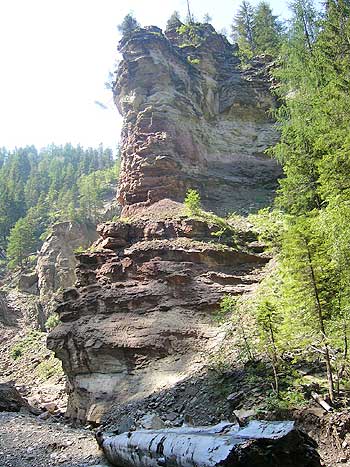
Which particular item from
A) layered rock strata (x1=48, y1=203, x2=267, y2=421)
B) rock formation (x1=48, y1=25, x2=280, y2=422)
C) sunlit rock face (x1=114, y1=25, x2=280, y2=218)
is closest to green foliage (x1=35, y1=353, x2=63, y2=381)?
rock formation (x1=48, y1=25, x2=280, y2=422)

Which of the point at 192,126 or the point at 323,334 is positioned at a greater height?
the point at 192,126

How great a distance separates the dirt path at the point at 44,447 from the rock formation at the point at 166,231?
10.6ft

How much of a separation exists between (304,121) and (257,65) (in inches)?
835

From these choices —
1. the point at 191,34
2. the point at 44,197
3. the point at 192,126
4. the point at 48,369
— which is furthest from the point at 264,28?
the point at 44,197

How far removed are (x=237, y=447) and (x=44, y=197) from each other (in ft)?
231

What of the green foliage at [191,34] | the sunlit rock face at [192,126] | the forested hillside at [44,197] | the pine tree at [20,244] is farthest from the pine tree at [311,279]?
the pine tree at [20,244]

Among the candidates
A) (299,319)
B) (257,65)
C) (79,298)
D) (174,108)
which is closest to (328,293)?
(299,319)

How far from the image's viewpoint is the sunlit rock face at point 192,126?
2800cm

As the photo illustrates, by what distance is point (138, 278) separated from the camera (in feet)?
67.5

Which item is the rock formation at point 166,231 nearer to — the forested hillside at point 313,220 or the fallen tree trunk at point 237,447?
the forested hillside at point 313,220

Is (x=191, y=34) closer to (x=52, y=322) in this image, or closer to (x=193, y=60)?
(x=193, y=60)

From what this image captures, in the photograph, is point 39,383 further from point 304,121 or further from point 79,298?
point 304,121

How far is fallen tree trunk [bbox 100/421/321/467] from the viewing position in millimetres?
5074

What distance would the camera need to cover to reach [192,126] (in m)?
31.1
